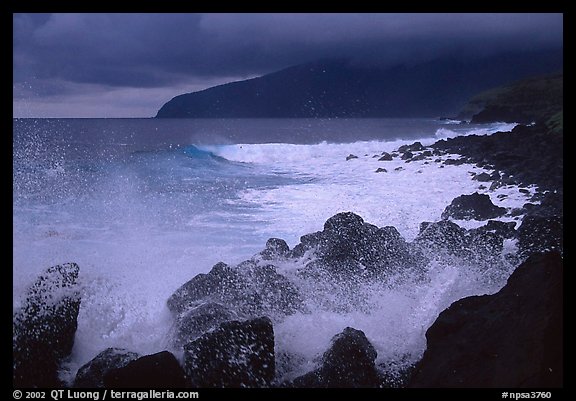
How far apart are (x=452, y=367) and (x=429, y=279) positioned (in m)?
2.08

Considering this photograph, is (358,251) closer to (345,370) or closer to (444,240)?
(444,240)

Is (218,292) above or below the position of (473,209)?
below

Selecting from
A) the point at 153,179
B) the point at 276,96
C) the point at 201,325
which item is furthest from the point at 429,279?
the point at 276,96

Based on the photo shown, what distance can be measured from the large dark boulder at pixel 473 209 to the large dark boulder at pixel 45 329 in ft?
22.8

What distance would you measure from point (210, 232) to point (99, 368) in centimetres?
491

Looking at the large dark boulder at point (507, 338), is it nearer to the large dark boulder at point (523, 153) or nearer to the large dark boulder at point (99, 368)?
the large dark boulder at point (99, 368)

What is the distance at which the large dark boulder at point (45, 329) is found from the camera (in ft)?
13.3

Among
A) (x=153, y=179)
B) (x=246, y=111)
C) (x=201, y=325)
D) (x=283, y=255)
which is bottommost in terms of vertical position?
(x=201, y=325)

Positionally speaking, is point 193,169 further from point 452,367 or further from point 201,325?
point 452,367

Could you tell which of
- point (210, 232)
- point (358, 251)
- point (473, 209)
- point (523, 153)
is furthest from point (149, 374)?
point (523, 153)

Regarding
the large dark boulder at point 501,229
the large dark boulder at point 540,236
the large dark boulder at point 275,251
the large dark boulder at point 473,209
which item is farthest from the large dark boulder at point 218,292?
the large dark boulder at point 473,209

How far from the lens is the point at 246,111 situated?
98.4 m

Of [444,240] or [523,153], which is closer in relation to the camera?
[444,240]

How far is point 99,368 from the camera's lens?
394 cm
